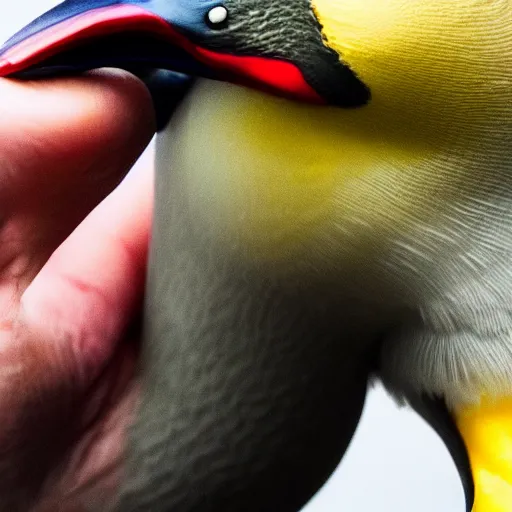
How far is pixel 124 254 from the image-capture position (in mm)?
434

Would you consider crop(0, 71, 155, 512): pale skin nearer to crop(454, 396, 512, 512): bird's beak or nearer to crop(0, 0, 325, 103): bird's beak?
crop(0, 0, 325, 103): bird's beak

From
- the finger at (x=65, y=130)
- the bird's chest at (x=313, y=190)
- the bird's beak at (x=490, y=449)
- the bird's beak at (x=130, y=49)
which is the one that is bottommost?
the bird's beak at (x=490, y=449)

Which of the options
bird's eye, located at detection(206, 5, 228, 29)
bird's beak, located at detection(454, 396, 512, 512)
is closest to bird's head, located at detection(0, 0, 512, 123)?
bird's eye, located at detection(206, 5, 228, 29)

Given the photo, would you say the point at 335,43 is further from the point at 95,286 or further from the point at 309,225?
the point at 95,286

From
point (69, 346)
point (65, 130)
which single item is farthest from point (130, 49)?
point (69, 346)

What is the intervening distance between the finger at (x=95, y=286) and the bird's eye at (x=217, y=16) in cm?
15

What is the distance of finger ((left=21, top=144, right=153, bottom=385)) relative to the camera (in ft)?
1.20

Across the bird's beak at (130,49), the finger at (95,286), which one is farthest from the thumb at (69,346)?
the bird's beak at (130,49)

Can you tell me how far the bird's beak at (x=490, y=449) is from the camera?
0.98 ft

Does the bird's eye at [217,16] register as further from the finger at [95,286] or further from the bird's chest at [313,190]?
the finger at [95,286]

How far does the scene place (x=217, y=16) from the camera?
0.90 feet

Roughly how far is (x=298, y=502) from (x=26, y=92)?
0.82 feet

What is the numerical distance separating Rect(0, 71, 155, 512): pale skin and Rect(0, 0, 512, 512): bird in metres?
0.02

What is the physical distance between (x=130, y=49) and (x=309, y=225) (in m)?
0.10
